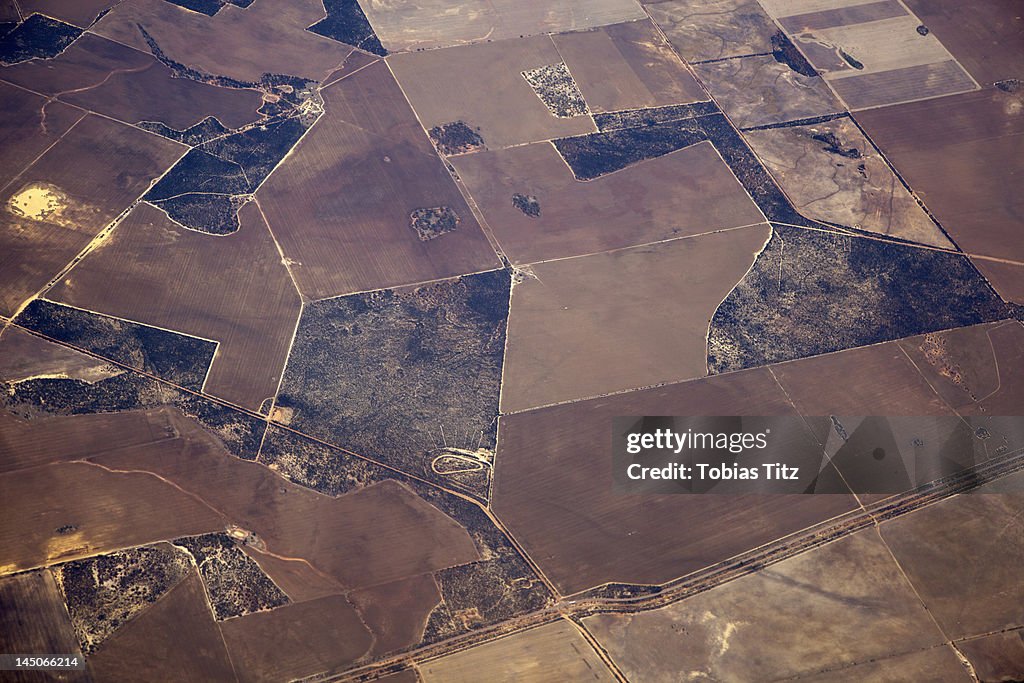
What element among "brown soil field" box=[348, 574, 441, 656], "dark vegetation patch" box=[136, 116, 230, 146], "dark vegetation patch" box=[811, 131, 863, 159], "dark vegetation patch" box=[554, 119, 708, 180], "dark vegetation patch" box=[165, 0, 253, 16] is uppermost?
"dark vegetation patch" box=[165, 0, 253, 16]

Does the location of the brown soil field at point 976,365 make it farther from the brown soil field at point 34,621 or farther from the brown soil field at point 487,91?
the brown soil field at point 34,621

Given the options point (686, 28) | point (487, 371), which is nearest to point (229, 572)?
A: point (487, 371)

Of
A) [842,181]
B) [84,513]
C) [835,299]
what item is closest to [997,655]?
[835,299]

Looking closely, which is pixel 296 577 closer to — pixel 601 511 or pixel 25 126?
pixel 601 511

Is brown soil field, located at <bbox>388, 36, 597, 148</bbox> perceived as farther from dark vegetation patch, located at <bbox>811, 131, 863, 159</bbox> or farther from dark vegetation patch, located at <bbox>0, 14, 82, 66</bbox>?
dark vegetation patch, located at <bbox>0, 14, 82, 66</bbox>

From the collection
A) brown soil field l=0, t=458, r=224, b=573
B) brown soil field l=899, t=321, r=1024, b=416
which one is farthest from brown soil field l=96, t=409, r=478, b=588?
brown soil field l=899, t=321, r=1024, b=416

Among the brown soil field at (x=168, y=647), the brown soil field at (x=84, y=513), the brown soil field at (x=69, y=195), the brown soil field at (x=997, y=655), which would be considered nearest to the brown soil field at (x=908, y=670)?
the brown soil field at (x=997, y=655)
